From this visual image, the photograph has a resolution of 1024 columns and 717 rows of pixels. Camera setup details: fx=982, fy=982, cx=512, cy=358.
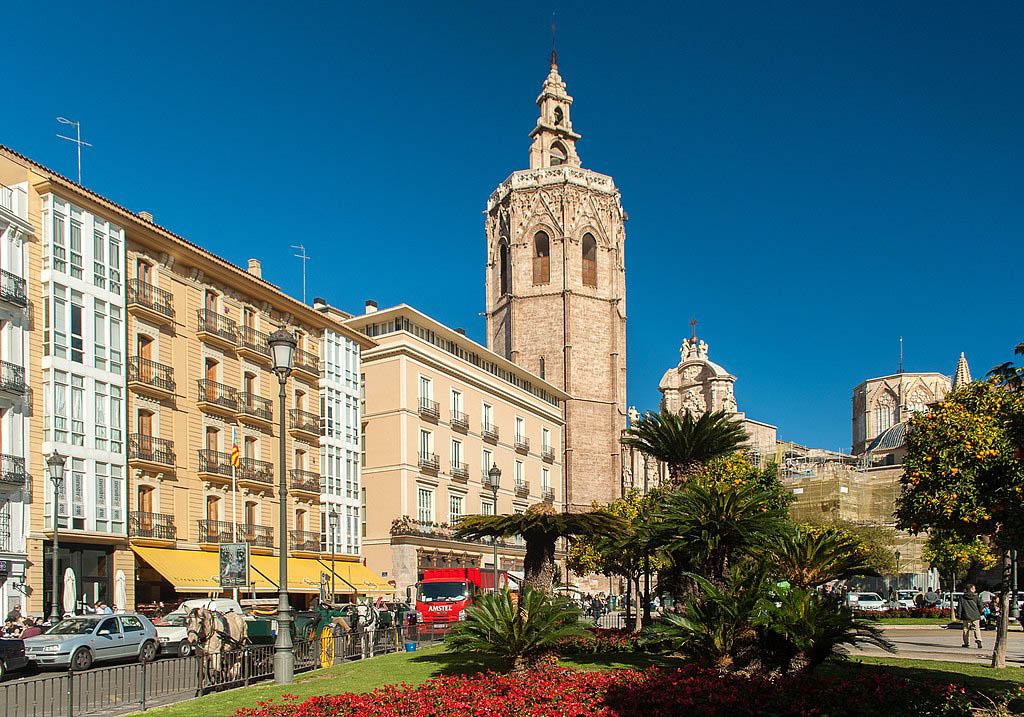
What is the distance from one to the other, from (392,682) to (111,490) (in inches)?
836

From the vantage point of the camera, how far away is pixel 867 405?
433 feet

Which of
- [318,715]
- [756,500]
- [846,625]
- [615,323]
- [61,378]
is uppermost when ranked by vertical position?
[615,323]

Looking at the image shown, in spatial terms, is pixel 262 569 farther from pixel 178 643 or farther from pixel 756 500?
pixel 756 500

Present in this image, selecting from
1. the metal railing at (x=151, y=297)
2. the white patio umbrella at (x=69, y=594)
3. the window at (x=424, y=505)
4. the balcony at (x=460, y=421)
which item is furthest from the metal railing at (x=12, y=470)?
the balcony at (x=460, y=421)

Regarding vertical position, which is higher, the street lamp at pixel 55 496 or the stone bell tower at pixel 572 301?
the stone bell tower at pixel 572 301

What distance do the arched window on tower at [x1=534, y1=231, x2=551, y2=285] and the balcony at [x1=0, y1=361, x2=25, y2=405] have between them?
64.6 meters

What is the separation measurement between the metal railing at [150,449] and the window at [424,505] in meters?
20.8

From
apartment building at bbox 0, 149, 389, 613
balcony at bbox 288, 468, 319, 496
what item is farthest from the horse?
balcony at bbox 288, 468, 319, 496

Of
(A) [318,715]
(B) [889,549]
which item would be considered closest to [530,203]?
(B) [889,549]

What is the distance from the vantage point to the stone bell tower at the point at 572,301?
88500 mm

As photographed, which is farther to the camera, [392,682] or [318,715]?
[392,682]

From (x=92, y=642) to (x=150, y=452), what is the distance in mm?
13993

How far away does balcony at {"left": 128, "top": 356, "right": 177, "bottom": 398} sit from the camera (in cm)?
3719

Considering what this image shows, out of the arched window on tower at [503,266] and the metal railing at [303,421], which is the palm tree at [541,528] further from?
the arched window on tower at [503,266]
